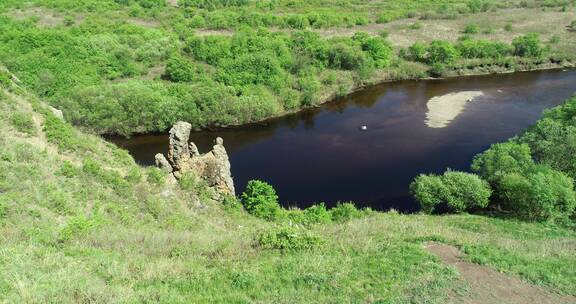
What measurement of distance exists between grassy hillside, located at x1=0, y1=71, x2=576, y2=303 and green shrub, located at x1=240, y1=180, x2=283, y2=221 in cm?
617

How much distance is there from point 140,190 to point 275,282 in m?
18.5

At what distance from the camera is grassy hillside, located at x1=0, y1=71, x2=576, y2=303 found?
1634 cm

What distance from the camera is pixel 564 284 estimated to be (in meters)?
18.8

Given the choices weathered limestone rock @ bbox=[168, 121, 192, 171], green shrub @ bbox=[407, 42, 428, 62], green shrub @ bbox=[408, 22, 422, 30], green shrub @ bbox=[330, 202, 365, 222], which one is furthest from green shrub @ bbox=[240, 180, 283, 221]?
green shrub @ bbox=[408, 22, 422, 30]

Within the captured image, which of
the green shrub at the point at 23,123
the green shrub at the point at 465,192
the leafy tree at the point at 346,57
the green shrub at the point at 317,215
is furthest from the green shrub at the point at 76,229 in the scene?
the leafy tree at the point at 346,57

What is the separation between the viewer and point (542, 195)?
36062 mm

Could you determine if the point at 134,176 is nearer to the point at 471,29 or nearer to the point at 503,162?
the point at 503,162

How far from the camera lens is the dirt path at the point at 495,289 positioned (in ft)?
57.1

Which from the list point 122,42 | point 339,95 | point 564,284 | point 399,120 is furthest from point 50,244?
point 122,42

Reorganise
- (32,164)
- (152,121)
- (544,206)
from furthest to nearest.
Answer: (152,121) → (544,206) → (32,164)

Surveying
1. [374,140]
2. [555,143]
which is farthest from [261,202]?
[555,143]

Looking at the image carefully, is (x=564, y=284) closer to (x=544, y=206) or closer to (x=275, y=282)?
(x=275, y=282)

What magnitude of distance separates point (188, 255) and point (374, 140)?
45.4 metres

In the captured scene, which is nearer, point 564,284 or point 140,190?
point 564,284
